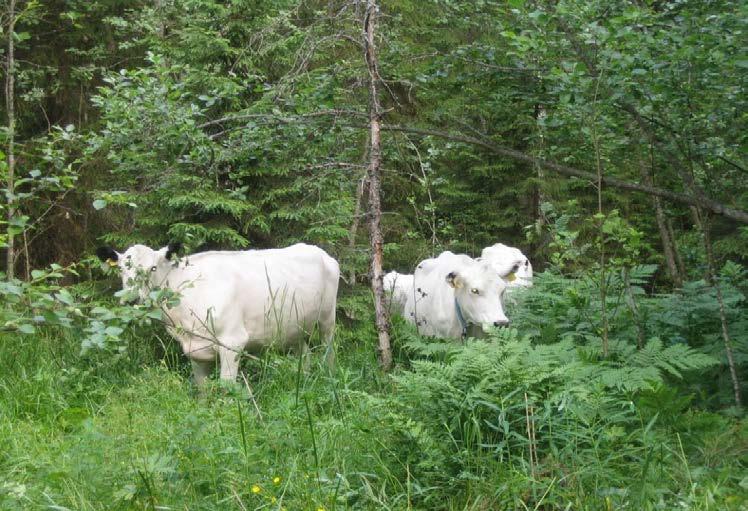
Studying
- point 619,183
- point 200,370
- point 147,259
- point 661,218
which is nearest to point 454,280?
point 619,183

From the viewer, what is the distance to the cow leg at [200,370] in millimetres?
7495

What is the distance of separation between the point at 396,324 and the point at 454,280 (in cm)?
73

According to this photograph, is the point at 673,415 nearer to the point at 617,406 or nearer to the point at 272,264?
the point at 617,406

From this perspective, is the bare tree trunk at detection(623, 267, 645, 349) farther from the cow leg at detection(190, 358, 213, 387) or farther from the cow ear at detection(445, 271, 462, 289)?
the cow leg at detection(190, 358, 213, 387)

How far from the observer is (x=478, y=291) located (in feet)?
26.3

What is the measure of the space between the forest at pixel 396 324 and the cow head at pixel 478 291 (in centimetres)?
27

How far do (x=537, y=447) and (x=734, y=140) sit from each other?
347 centimetres

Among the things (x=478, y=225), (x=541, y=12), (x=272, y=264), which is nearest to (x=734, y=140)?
(x=541, y=12)

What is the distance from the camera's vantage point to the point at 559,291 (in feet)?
28.0

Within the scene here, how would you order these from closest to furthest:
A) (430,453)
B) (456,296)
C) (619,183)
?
(430,453)
(619,183)
(456,296)

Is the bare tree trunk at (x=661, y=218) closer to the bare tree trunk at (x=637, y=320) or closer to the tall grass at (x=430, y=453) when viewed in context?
the bare tree trunk at (x=637, y=320)

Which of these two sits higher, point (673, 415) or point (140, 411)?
point (673, 415)

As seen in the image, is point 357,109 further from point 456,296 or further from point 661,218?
point 661,218

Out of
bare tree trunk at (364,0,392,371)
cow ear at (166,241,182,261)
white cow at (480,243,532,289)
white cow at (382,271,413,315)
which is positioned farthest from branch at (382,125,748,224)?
white cow at (382,271,413,315)
